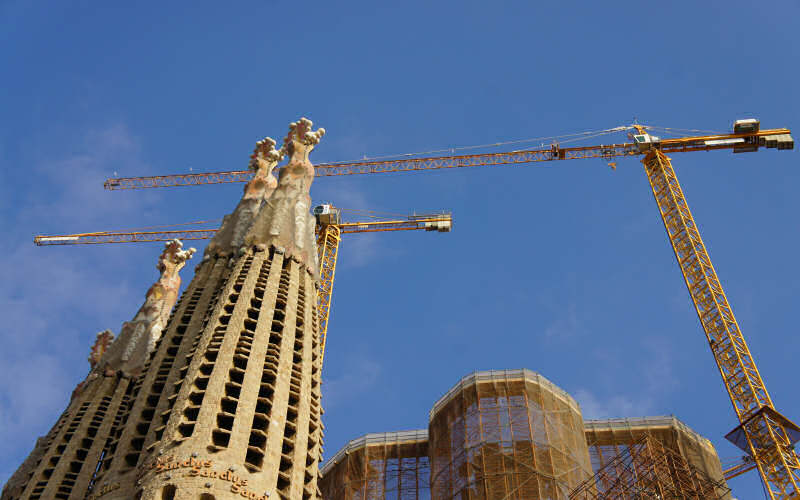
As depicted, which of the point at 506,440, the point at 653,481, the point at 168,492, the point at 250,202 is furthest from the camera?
the point at 250,202

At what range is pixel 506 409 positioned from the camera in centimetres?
→ 5050

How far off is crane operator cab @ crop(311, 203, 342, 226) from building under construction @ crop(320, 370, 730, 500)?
2332 cm

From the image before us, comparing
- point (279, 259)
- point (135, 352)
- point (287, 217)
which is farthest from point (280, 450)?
point (135, 352)

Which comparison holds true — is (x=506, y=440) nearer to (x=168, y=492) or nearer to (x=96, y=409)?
(x=168, y=492)

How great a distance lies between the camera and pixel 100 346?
208 feet

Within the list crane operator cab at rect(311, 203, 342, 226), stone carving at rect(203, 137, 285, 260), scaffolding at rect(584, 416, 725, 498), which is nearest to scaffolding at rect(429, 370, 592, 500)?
scaffolding at rect(584, 416, 725, 498)

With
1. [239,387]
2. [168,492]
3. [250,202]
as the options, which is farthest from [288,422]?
[250,202]

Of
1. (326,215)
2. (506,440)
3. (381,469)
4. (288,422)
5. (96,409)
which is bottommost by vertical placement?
(288,422)

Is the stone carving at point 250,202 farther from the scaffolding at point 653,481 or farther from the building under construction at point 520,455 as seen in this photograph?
the scaffolding at point 653,481

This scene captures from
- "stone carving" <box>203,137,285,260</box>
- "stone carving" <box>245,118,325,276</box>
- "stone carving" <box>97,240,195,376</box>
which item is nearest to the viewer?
"stone carving" <box>245,118,325,276</box>

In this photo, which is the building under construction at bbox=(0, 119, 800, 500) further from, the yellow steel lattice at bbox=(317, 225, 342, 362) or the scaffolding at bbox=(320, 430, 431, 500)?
the yellow steel lattice at bbox=(317, 225, 342, 362)

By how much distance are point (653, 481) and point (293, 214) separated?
23304 mm

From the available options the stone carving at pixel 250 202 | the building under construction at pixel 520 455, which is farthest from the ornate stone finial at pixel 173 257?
the building under construction at pixel 520 455

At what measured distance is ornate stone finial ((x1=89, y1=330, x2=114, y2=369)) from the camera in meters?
61.6
